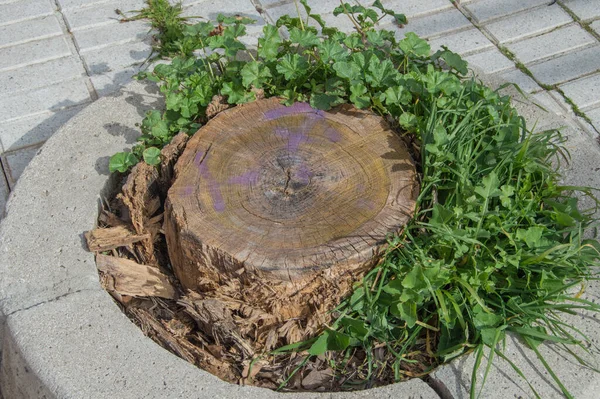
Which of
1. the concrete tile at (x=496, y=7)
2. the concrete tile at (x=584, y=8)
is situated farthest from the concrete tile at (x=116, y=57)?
the concrete tile at (x=584, y=8)

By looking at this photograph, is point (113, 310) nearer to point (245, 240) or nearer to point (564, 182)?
point (245, 240)

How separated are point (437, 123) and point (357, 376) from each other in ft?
2.95

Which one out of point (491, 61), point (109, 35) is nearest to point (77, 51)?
point (109, 35)

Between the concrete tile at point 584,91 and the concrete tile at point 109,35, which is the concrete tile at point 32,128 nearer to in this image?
the concrete tile at point 109,35

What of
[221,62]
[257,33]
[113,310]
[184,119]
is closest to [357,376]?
[113,310]

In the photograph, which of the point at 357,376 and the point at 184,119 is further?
the point at 184,119

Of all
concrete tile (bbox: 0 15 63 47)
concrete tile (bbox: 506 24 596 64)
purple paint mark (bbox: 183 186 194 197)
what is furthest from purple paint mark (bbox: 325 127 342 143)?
concrete tile (bbox: 0 15 63 47)

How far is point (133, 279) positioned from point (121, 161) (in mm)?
441

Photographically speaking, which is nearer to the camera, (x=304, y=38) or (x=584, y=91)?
(x=304, y=38)

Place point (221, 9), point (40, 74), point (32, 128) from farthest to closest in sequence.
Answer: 1. point (221, 9)
2. point (40, 74)
3. point (32, 128)

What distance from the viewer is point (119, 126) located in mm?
2875

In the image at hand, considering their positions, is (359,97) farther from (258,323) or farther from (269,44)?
(258,323)

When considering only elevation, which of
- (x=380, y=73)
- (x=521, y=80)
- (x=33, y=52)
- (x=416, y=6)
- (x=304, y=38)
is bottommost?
(x=521, y=80)

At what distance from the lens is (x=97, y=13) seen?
4195 mm
